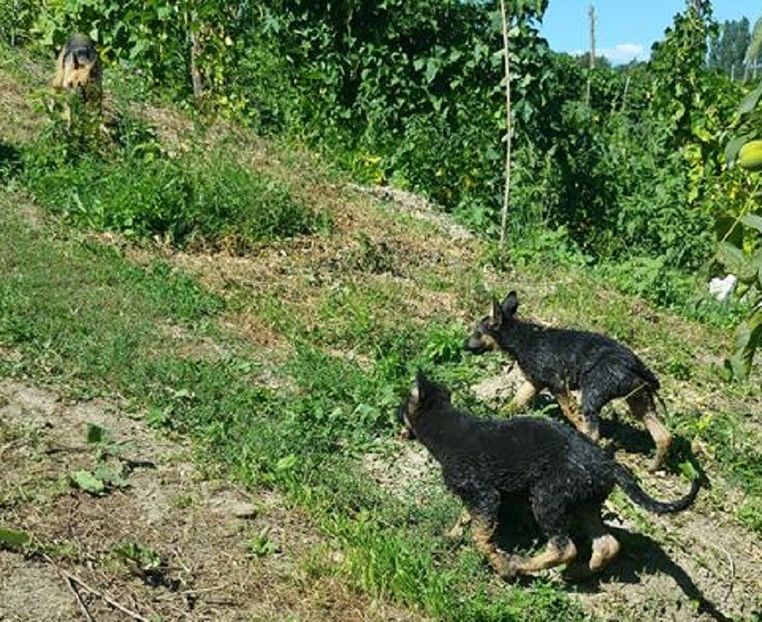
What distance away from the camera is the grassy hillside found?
20.0 feet

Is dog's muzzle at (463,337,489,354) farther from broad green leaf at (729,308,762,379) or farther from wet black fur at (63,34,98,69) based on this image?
wet black fur at (63,34,98,69)

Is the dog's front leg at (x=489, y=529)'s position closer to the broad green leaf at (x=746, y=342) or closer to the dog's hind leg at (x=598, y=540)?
the dog's hind leg at (x=598, y=540)

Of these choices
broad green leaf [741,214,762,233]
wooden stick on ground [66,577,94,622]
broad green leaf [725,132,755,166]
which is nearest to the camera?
broad green leaf [741,214,762,233]

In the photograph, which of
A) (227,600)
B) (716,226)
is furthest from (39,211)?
(716,226)

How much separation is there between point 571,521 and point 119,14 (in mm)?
11249

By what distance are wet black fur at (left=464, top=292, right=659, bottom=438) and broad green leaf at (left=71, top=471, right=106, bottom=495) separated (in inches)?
115

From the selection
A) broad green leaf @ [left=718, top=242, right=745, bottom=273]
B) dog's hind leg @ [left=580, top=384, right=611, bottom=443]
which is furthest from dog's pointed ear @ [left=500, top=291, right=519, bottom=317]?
broad green leaf @ [left=718, top=242, right=745, bottom=273]

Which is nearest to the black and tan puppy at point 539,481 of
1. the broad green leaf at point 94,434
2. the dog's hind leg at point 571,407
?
the dog's hind leg at point 571,407

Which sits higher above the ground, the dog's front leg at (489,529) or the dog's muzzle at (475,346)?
the dog's muzzle at (475,346)

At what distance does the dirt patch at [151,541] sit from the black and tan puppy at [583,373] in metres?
2.11

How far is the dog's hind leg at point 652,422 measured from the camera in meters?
7.19

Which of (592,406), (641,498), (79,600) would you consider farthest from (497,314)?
(79,600)

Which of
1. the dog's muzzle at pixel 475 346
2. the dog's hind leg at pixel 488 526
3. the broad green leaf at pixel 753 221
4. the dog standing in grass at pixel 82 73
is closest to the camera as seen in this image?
A: the broad green leaf at pixel 753 221

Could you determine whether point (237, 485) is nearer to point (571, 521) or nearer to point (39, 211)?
point (571, 521)
